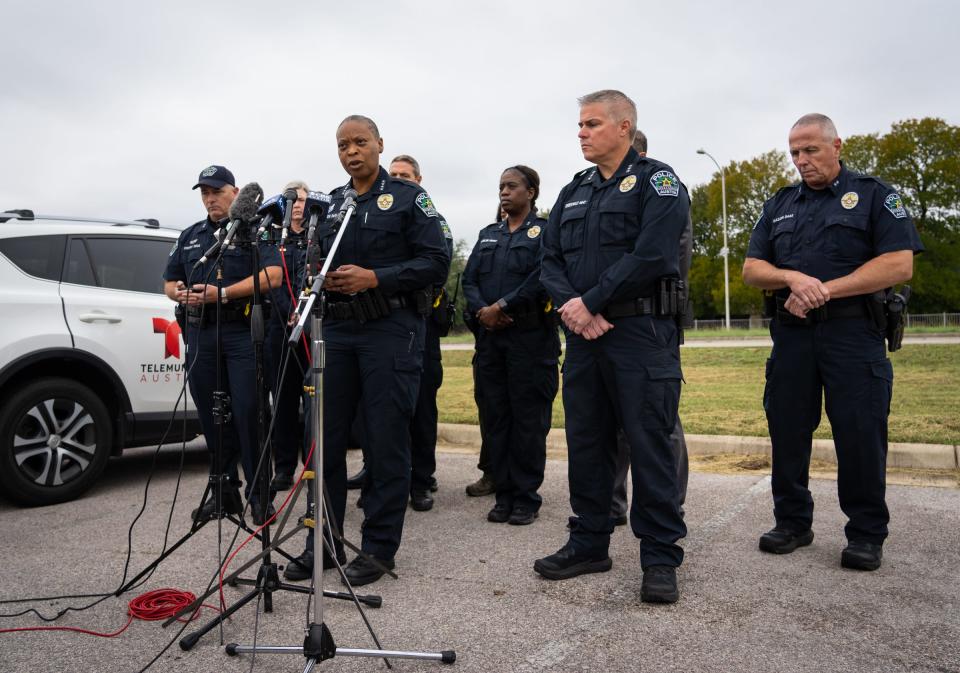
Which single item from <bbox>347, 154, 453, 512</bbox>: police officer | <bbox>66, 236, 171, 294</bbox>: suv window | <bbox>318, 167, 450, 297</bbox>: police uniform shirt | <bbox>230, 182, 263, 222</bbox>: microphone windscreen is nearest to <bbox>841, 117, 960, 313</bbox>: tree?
<bbox>347, 154, 453, 512</bbox>: police officer

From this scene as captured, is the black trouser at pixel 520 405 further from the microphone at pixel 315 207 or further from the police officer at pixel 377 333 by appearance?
the microphone at pixel 315 207

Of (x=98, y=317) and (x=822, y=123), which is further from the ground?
(x=822, y=123)

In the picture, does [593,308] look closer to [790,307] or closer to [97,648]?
[790,307]

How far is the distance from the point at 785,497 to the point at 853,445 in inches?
18.7

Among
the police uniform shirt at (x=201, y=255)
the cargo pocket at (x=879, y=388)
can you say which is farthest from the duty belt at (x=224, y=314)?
the cargo pocket at (x=879, y=388)

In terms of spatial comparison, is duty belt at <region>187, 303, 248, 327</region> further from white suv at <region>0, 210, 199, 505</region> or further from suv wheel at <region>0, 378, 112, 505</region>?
suv wheel at <region>0, 378, 112, 505</region>

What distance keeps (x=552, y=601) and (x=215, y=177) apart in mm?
3323

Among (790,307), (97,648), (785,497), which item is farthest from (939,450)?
(97,648)

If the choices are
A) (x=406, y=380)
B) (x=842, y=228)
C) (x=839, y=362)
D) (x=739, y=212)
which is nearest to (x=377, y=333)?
(x=406, y=380)

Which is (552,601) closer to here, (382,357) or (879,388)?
(382,357)

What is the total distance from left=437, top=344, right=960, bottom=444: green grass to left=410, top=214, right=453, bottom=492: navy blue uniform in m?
2.38

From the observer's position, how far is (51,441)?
17.5 ft

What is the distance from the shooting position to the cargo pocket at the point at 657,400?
364 cm

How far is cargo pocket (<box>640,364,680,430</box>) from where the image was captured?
364 centimetres
